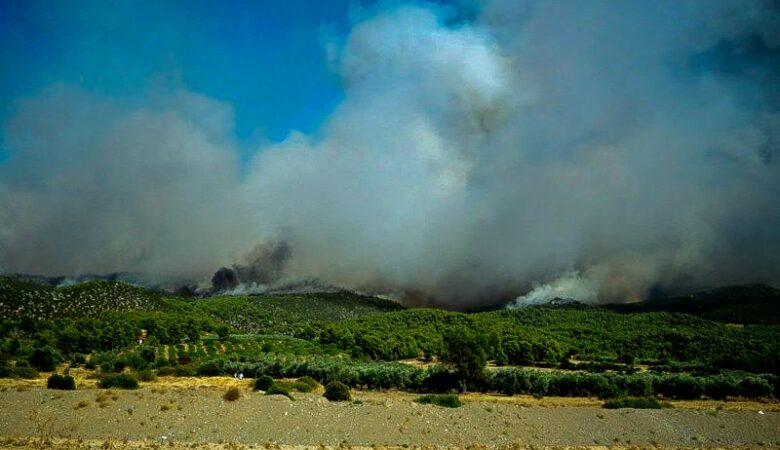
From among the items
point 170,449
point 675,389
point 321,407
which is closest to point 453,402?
point 321,407

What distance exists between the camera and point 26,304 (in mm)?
124062

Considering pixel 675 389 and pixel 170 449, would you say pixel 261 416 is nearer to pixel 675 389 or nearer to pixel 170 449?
pixel 170 449

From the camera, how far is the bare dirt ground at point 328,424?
91.2 feet

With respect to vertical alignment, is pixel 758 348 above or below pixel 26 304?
below

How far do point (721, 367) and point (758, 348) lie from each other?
24.0m

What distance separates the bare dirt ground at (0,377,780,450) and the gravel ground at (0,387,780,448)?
57 millimetres

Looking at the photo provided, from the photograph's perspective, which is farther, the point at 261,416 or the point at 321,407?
the point at 321,407

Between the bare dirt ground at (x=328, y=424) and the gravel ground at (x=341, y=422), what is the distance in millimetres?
57

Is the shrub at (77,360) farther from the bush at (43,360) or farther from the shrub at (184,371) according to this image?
the shrub at (184,371)

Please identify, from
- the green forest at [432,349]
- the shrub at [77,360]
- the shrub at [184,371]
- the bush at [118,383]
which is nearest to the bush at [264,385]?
the bush at [118,383]

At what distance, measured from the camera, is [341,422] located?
32.2 metres

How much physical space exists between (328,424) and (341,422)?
852 mm

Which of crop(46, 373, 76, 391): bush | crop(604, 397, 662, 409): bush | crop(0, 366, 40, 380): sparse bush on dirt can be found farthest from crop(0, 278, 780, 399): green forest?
crop(46, 373, 76, 391): bush

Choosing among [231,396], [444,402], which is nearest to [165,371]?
[231,396]
